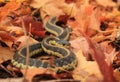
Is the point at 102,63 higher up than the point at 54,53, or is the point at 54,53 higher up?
the point at 102,63

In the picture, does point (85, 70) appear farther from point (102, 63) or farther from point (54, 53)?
point (102, 63)

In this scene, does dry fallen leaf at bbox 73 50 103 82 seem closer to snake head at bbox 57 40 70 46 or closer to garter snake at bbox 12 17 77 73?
garter snake at bbox 12 17 77 73

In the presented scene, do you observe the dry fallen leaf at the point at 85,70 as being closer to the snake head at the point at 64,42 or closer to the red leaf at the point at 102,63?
the red leaf at the point at 102,63

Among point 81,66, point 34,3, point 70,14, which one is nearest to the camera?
point 81,66

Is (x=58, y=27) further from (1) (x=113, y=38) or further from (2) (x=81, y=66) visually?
(2) (x=81, y=66)

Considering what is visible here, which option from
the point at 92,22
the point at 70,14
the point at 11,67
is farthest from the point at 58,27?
the point at 11,67

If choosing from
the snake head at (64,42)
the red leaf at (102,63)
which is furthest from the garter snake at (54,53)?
the red leaf at (102,63)

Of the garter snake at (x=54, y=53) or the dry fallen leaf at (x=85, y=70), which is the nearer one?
the dry fallen leaf at (x=85, y=70)

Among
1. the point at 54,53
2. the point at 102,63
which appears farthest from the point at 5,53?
the point at 102,63
